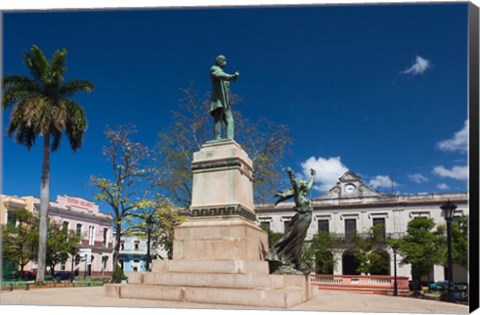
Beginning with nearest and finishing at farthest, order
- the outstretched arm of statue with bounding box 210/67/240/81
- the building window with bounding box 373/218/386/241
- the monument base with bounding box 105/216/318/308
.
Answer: the monument base with bounding box 105/216/318/308
the outstretched arm of statue with bounding box 210/67/240/81
the building window with bounding box 373/218/386/241

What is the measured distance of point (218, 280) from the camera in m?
9.27

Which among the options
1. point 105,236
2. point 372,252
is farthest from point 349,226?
point 105,236

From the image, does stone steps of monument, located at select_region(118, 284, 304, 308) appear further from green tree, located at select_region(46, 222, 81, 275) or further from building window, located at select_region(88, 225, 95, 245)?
building window, located at select_region(88, 225, 95, 245)

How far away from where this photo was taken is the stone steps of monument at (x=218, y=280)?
9070mm

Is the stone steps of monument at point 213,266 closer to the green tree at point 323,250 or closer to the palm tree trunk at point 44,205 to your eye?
the palm tree trunk at point 44,205

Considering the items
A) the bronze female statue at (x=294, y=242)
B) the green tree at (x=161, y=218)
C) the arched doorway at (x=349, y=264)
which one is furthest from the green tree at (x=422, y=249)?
the bronze female statue at (x=294, y=242)

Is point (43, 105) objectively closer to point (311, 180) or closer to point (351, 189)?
point (311, 180)

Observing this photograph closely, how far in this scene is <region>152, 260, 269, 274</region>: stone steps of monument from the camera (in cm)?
952

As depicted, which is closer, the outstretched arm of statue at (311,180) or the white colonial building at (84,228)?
the outstretched arm of statue at (311,180)

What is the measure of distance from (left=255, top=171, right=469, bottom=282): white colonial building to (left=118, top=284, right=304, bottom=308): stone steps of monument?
34.4m

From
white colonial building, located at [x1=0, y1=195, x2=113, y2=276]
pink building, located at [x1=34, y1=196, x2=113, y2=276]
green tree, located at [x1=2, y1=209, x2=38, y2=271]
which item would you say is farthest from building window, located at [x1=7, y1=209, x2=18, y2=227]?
pink building, located at [x1=34, y1=196, x2=113, y2=276]

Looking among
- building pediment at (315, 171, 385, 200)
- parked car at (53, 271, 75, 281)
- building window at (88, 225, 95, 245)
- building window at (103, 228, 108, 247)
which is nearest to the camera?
parked car at (53, 271, 75, 281)

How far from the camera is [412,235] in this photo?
122 ft

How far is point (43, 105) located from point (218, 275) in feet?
54.7
